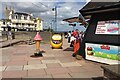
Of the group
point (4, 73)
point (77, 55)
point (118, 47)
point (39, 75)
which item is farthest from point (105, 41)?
point (4, 73)

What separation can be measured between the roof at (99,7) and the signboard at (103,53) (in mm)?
1602

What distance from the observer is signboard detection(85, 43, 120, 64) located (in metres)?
9.53

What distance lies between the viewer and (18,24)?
98.1m

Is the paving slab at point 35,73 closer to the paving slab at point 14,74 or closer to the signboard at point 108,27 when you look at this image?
the paving slab at point 14,74

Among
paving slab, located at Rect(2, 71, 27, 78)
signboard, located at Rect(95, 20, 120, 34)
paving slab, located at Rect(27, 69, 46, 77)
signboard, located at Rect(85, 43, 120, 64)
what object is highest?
signboard, located at Rect(95, 20, 120, 34)

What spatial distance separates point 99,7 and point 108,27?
42.2 inches

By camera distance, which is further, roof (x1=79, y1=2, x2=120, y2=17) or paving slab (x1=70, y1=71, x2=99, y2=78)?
roof (x1=79, y1=2, x2=120, y2=17)

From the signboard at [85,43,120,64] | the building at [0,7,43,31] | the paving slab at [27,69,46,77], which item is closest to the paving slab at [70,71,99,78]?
the paving slab at [27,69,46,77]

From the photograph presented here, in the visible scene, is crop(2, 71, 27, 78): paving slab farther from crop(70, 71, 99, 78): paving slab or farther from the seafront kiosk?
the seafront kiosk

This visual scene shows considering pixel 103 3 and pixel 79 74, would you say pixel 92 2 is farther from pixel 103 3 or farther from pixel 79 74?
pixel 79 74

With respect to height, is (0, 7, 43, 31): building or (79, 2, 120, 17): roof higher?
(0, 7, 43, 31): building

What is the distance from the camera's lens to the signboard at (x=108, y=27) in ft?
31.8

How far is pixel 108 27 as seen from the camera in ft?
33.4

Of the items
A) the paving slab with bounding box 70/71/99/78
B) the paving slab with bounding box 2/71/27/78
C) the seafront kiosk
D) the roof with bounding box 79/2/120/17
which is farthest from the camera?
the seafront kiosk
